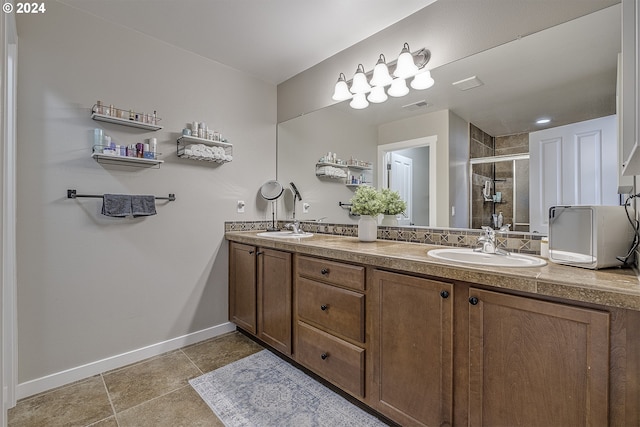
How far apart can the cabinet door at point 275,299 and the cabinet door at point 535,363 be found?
1189mm

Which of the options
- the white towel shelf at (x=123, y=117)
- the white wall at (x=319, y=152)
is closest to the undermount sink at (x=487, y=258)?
the white wall at (x=319, y=152)

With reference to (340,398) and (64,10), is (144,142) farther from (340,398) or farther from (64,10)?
(340,398)

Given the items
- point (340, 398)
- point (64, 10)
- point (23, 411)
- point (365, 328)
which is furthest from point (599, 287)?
point (64, 10)

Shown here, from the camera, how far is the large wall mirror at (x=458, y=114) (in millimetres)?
1408

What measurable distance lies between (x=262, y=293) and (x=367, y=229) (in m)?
0.94

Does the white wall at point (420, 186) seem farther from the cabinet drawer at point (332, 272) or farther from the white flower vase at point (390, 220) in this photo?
the cabinet drawer at point (332, 272)

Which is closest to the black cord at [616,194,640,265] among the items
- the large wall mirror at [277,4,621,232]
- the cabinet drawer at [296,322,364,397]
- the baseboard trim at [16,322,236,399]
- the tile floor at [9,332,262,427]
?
the large wall mirror at [277,4,621,232]

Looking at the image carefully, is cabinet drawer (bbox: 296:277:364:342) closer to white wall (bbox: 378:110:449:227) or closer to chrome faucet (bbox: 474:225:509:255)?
chrome faucet (bbox: 474:225:509:255)

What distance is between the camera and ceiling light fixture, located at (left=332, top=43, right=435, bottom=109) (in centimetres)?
192

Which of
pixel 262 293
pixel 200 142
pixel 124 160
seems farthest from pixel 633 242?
pixel 124 160

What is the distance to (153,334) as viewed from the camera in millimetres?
2273

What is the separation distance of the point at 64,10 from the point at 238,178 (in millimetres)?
1569

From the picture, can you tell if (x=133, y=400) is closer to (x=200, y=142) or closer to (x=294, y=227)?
(x=294, y=227)

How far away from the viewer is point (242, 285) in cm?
250
